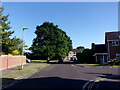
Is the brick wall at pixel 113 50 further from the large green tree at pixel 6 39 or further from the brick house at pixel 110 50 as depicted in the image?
the large green tree at pixel 6 39

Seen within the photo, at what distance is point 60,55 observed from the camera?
55188mm

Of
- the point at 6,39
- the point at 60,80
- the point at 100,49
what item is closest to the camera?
the point at 60,80

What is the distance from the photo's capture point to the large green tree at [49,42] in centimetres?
5491

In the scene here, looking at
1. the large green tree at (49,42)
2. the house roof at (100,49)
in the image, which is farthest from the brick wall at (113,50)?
the large green tree at (49,42)

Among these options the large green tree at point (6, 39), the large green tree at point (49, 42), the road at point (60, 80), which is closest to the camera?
the road at point (60, 80)

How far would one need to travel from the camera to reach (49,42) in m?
55.3

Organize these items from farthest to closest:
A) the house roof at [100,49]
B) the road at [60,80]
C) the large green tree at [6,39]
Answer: the house roof at [100,49]
the large green tree at [6,39]
the road at [60,80]

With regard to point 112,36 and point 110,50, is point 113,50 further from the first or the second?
point 112,36

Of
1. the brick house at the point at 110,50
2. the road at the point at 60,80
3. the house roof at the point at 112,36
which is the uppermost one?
the house roof at the point at 112,36

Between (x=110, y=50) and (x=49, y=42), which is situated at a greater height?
(x=49, y=42)

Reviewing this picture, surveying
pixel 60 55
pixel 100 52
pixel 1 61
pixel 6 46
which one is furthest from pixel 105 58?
pixel 1 61

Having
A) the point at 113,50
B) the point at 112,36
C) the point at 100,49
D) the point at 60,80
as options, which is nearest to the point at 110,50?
the point at 113,50

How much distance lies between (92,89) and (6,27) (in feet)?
95.4

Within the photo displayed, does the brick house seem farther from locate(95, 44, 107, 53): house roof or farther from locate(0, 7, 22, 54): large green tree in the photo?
locate(0, 7, 22, 54): large green tree
